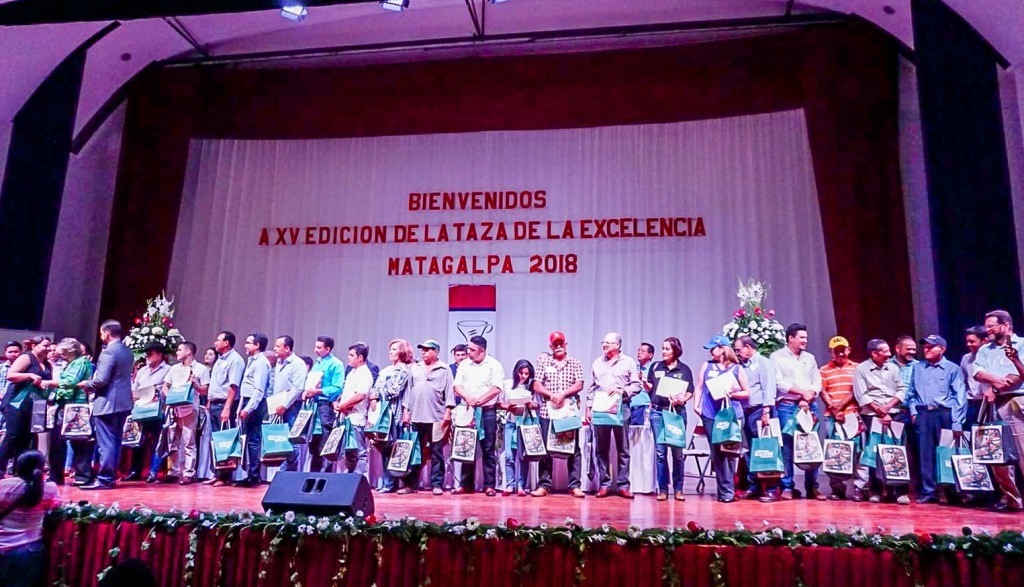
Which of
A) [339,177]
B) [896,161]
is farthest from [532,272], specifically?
[896,161]

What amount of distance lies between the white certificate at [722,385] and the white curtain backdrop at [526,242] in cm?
291

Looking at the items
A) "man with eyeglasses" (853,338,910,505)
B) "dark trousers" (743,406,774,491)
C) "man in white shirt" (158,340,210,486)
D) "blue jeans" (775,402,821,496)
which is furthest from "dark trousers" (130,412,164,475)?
"man with eyeglasses" (853,338,910,505)

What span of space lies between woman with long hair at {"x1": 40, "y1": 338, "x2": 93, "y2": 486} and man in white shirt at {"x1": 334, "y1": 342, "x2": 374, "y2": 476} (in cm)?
219

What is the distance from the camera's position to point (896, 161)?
8.84m

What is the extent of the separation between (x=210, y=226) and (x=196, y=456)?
14.1 ft

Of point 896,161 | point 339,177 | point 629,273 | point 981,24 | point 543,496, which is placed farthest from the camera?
point 339,177

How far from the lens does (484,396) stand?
274 inches

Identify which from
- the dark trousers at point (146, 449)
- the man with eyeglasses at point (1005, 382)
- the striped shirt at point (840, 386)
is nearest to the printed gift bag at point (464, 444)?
the dark trousers at point (146, 449)

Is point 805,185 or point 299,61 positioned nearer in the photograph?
point 805,185

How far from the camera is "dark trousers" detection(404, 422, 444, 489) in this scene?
7.04 metres

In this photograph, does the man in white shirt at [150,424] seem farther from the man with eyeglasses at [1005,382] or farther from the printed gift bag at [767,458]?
the man with eyeglasses at [1005,382]

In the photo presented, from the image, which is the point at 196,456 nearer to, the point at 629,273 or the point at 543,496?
the point at 543,496

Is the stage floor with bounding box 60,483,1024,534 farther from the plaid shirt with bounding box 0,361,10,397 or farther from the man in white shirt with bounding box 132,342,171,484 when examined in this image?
the plaid shirt with bounding box 0,361,10,397

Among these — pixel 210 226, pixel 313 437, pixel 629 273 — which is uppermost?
pixel 210 226
